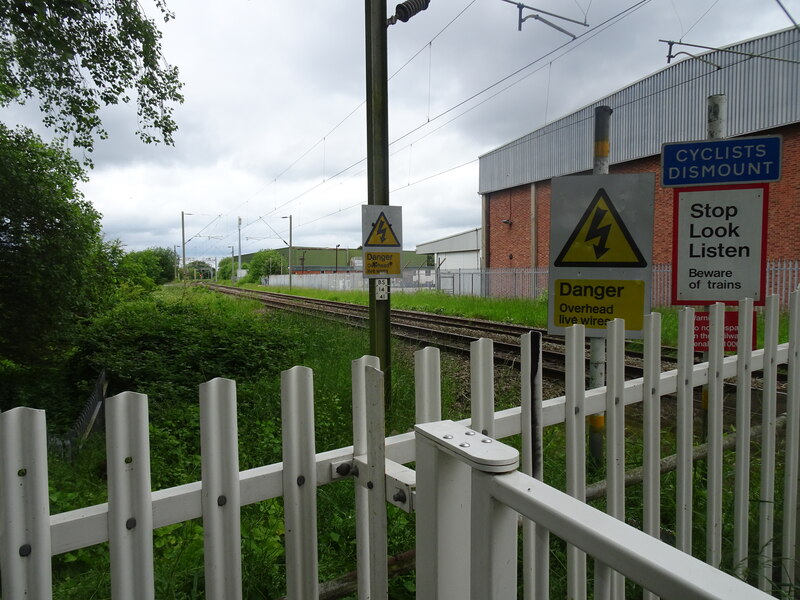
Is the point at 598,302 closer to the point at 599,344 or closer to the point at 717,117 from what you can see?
the point at 599,344

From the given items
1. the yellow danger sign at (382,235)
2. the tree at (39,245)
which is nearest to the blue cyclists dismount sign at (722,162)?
the yellow danger sign at (382,235)

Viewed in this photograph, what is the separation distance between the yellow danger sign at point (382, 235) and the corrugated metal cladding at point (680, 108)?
1221 cm

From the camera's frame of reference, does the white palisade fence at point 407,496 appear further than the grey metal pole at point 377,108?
No

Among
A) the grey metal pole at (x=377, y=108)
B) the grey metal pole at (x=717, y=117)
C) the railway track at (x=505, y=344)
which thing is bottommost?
the railway track at (x=505, y=344)

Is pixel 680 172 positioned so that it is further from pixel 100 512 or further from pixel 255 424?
pixel 255 424

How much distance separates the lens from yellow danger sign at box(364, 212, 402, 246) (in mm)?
6191

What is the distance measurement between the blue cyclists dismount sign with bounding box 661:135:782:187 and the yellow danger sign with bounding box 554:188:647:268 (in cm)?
71

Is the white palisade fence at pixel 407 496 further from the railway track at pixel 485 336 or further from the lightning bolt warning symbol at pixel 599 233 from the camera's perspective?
the railway track at pixel 485 336

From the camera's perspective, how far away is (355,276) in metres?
46.3

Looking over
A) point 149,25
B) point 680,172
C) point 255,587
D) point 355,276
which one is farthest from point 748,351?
point 355,276

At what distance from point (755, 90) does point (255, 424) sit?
67.4ft

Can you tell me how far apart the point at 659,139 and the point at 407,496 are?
75.5 ft

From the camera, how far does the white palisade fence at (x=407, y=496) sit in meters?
0.94

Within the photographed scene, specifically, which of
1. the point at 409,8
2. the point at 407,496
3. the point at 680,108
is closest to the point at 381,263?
the point at 409,8
